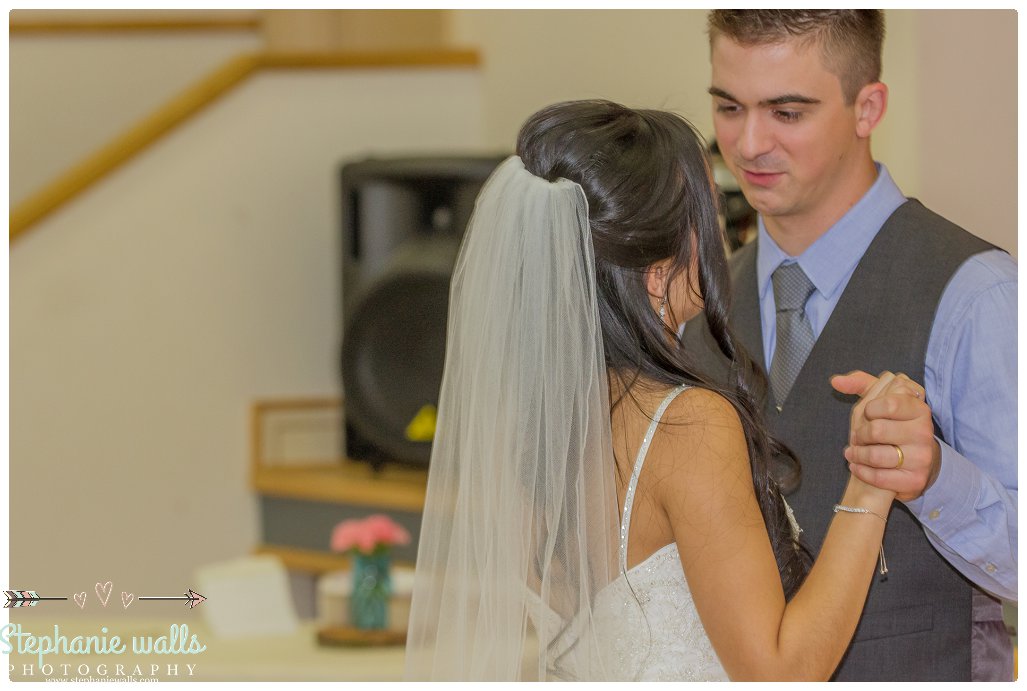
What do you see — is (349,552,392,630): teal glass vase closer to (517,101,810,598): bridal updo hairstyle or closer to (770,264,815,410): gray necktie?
(770,264,815,410): gray necktie

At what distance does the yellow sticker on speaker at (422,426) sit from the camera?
3.60 meters

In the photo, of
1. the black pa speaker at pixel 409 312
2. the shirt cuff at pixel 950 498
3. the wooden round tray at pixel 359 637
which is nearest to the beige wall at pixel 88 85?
the black pa speaker at pixel 409 312

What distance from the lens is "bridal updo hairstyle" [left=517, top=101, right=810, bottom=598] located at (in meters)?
1.35

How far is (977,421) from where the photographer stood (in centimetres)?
146

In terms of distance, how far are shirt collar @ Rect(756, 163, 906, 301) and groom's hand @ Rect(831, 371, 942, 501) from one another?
0.33 m

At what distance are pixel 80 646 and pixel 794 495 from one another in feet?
5.41

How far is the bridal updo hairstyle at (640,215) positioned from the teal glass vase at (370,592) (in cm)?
155

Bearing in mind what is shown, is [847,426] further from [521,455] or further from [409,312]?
[409,312]

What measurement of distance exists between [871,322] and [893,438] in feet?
0.95

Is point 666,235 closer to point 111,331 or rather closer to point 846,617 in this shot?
point 846,617

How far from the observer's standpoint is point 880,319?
1536 millimetres

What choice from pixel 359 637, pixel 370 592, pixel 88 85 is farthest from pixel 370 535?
pixel 88 85

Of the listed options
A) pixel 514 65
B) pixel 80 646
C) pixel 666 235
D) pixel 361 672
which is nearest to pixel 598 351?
pixel 666 235

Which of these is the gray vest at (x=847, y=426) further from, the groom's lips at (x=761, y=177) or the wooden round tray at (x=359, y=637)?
the wooden round tray at (x=359, y=637)
